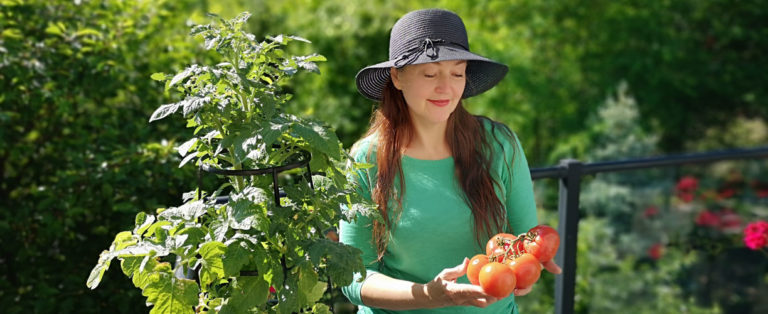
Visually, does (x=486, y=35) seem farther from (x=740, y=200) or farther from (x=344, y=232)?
(x=344, y=232)

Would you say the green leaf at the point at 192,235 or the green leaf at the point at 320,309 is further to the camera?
the green leaf at the point at 320,309

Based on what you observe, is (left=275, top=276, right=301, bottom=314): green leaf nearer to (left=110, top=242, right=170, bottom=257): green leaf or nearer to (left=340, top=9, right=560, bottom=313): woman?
(left=110, top=242, right=170, bottom=257): green leaf

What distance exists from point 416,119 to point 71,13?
1.62 metres

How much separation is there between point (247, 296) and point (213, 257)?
0.12m

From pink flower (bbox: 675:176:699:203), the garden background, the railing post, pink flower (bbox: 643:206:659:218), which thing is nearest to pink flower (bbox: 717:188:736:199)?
the garden background

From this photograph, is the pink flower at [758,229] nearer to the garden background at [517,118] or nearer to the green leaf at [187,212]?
Result: the garden background at [517,118]

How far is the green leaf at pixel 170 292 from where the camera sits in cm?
135

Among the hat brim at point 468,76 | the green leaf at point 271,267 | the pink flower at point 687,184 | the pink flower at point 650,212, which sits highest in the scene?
the pink flower at point 687,184

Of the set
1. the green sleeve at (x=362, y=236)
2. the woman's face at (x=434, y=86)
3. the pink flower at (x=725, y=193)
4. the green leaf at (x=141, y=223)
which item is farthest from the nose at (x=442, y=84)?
the pink flower at (x=725, y=193)

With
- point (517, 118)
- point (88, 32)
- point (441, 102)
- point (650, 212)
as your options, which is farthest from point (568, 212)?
point (517, 118)

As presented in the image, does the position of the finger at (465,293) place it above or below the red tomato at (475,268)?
below

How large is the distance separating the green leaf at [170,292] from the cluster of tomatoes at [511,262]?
56 centimetres

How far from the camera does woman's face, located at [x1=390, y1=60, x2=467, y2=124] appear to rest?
1.80m

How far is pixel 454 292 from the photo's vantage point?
1.55 meters
